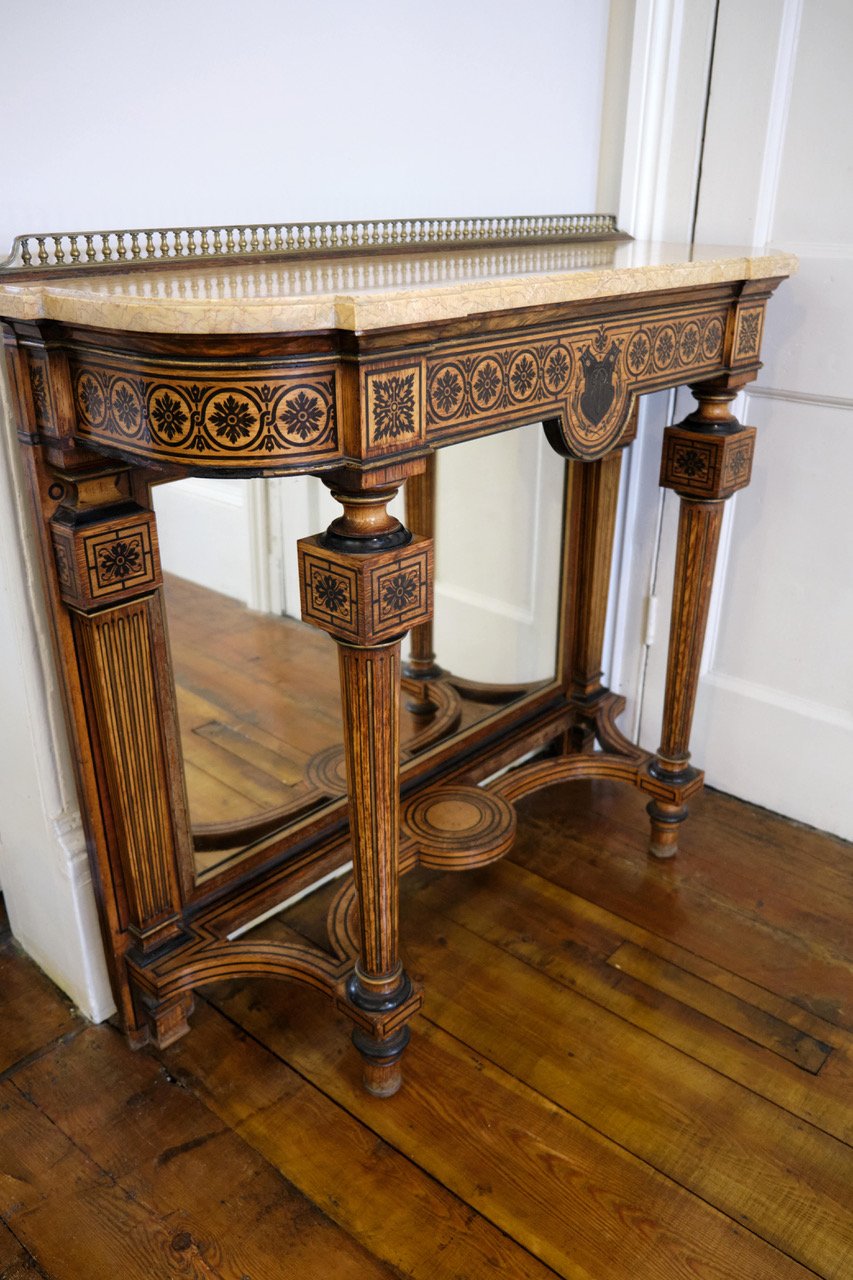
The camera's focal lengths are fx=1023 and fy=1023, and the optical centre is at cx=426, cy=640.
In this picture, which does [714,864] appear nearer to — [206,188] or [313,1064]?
[313,1064]

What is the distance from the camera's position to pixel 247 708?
5.50 feet

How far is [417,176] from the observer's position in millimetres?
1686

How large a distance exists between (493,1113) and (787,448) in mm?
1345

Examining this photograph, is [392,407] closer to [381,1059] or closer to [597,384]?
[597,384]

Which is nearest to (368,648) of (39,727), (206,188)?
(39,727)

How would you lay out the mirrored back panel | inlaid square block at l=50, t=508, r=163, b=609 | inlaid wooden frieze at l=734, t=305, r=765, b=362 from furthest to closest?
inlaid wooden frieze at l=734, t=305, r=765, b=362, the mirrored back panel, inlaid square block at l=50, t=508, r=163, b=609

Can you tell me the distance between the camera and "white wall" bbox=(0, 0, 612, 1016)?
4.10 ft

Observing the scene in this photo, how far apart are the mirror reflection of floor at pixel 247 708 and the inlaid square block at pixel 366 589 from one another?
351 millimetres

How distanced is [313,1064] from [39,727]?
0.67 meters

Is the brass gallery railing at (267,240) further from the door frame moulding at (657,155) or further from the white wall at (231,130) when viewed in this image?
the door frame moulding at (657,155)

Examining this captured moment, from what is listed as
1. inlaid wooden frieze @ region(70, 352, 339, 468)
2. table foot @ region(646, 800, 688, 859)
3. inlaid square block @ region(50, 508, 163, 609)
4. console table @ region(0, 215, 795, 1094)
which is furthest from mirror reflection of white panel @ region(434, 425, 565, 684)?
inlaid wooden frieze @ region(70, 352, 339, 468)

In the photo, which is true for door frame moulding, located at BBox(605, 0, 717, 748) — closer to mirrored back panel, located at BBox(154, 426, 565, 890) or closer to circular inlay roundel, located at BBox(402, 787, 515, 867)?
mirrored back panel, located at BBox(154, 426, 565, 890)

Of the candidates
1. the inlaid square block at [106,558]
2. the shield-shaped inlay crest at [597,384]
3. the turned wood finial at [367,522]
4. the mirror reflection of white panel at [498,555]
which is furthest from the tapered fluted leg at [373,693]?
the mirror reflection of white panel at [498,555]

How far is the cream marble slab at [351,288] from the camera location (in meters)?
0.99
